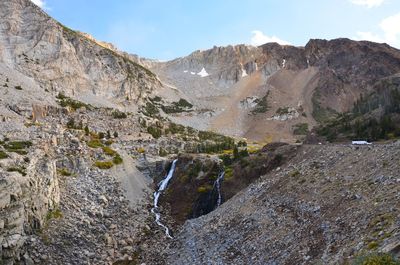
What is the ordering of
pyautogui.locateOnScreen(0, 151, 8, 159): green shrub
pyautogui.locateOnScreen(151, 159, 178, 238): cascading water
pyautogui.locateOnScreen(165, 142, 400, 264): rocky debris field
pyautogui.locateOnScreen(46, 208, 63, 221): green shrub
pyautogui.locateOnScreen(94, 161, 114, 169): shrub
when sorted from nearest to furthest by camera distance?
pyautogui.locateOnScreen(165, 142, 400, 264): rocky debris field < pyautogui.locateOnScreen(46, 208, 63, 221): green shrub < pyautogui.locateOnScreen(0, 151, 8, 159): green shrub < pyautogui.locateOnScreen(151, 159, 178, 238): cascading water < pyautogui.locateOnScreen(94, 161, 114, 169): shrub

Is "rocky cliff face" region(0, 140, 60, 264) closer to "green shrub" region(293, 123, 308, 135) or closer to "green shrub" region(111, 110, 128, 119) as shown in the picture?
"green shrub" region(111, 110, 128, 119)

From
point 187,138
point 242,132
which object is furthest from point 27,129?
point 242,132

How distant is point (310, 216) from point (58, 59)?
146494mm

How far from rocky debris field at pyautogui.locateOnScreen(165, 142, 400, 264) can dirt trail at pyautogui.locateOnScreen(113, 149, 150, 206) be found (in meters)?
12.5

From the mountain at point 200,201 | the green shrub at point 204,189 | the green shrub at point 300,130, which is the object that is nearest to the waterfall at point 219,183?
the mountain at point 200,201

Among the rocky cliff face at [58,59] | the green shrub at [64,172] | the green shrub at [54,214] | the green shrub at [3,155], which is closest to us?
the green shrub at [54,214]

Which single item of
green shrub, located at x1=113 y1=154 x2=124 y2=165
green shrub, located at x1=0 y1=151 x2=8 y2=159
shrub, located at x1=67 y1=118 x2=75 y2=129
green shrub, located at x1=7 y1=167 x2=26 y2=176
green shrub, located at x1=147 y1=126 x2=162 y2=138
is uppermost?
shrub, located at x1=67 y1=118 x2=75 y2=129

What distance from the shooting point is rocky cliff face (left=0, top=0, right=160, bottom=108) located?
481 feet

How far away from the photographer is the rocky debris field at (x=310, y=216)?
2448 centimetres

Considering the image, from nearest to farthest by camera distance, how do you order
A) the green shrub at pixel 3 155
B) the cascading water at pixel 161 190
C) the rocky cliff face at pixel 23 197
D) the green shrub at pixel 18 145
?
the rocky cliff face at pixel 23 197 → the green shrub at pixel 3 155 → the cascading water at pixel 161 190 → the green shrub at pixel 18 145

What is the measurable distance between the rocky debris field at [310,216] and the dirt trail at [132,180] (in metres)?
12.5

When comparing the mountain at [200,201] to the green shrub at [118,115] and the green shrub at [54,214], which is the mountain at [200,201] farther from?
the green shrub at [118,115]

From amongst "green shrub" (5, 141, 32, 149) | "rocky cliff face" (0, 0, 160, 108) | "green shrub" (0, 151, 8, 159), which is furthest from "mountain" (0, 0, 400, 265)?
"rocky cliff face" (0, 0, 160, 108)

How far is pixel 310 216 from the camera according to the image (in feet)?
102
